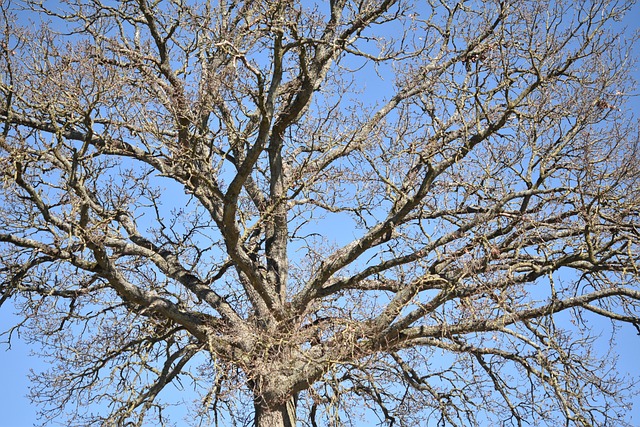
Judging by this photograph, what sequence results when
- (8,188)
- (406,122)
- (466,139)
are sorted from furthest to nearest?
(406,122) < (466,139) < (8,188)

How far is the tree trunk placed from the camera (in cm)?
1021

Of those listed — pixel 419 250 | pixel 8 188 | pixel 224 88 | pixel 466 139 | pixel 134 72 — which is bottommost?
pixel 419 250

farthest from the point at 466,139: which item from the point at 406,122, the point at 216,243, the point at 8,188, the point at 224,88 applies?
the point at 8,188

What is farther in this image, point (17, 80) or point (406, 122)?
point (406, 122)

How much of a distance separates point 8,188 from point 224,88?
2982mm

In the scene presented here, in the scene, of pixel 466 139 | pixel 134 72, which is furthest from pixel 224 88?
pixel 466 139

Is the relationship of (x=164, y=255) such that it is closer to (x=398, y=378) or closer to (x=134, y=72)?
(x=134, y=72)

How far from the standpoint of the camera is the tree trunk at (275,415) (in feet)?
33.5

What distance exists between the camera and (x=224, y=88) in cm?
988

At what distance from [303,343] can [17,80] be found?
5.15m

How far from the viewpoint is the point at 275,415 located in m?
10.2

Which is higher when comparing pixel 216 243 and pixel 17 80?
pixel 17 80

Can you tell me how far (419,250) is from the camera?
10.2 meters

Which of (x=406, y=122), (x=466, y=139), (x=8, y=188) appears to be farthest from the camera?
(x=406, y=122)
